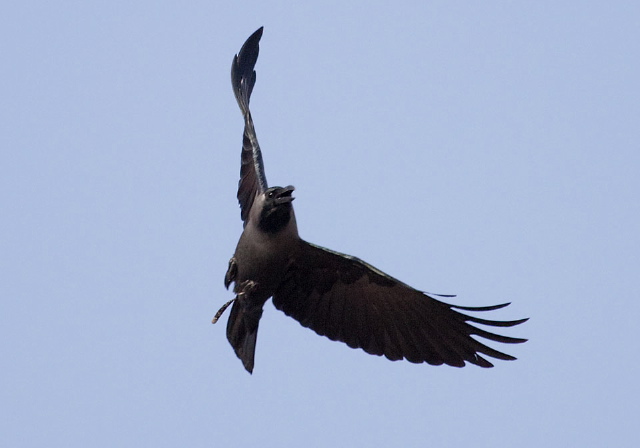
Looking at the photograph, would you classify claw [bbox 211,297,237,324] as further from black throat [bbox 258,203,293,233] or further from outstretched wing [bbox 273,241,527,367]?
black throat [bbox 258,203,293,233]

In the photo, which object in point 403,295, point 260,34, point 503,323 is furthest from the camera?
point 260,34

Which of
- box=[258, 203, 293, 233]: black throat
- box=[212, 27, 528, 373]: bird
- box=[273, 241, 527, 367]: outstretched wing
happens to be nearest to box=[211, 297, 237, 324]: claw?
box=[212, 27, 528, 373]: bird

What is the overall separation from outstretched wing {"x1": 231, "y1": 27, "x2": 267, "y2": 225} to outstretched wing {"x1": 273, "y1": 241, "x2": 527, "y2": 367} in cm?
128

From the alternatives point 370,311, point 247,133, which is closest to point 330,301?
point 370,311

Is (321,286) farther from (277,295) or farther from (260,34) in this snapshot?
(260,34)

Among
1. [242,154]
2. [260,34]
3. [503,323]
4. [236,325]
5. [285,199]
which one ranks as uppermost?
[260,34]

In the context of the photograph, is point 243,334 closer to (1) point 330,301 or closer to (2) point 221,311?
(2) point 221,311

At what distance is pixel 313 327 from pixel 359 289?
76cm

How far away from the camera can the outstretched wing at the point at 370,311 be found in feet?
43.2

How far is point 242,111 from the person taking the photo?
1484cm

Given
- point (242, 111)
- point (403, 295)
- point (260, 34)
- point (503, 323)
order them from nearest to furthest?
point (503, 323), point (403, 295), point (242, 111), point (260, 34)

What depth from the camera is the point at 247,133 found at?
1452cm

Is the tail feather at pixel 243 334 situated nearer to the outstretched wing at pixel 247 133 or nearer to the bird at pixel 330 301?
the bird at pixel 330 301

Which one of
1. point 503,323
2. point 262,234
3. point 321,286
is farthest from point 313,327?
point 503,323
